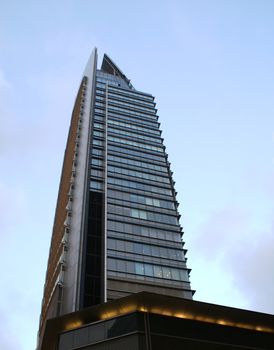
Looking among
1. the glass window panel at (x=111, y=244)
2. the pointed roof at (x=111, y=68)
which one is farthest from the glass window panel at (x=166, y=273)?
the pointed roof at (x=111, y=68)

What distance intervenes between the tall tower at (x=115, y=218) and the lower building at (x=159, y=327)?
22.9 metres

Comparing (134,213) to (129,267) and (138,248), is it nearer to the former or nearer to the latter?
(138,248)

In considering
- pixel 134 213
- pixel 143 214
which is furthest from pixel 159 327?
pixel 143 214

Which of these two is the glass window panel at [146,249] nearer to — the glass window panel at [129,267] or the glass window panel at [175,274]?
the glass window panel at [129,267]

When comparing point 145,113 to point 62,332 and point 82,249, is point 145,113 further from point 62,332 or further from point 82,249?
point 62,332

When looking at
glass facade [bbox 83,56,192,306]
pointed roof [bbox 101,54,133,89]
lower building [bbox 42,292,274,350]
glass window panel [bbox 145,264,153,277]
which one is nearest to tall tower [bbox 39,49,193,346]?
glass window panel [bbox 145,264,153,277]

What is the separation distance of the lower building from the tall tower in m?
22.9

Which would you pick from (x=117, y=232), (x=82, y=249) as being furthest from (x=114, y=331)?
(x=117, y=232)

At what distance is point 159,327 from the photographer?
3344 centimetres

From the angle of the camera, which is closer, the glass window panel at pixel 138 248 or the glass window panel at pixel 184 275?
the glass window panel at pixel 184 275

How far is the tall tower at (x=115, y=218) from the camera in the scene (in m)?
64.0

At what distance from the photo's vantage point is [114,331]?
33219mm

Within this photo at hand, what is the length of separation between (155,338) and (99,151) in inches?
2365

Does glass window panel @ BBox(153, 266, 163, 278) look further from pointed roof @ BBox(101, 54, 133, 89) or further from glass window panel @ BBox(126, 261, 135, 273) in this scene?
pointed roof @ BBox(101, 54, 133, 89)
